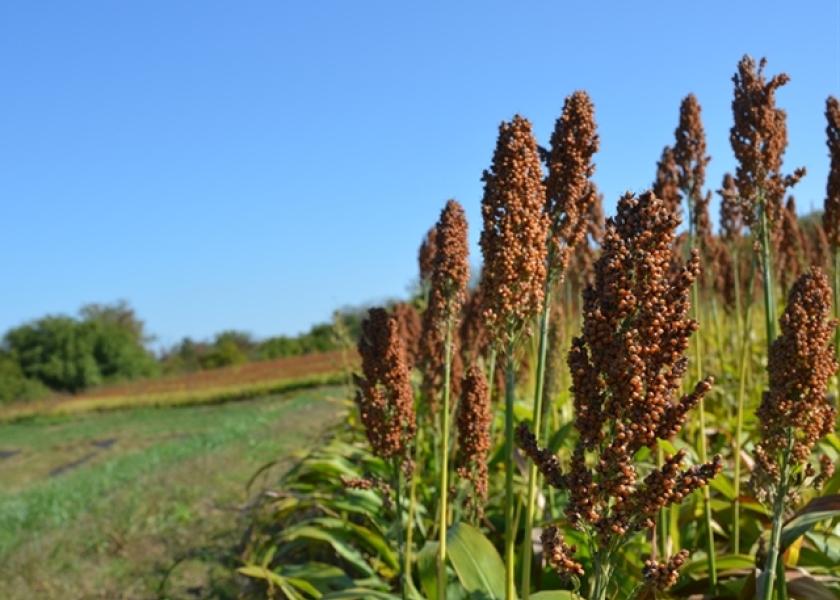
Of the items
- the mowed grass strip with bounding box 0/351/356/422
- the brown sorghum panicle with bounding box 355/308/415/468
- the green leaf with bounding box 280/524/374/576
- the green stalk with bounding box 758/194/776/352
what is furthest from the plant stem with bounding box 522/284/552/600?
the mowed grass strip with bounding box 0/351/356/422

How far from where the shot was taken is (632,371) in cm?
155

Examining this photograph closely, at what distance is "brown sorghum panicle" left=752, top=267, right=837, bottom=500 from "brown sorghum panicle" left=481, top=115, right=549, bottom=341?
713 mm

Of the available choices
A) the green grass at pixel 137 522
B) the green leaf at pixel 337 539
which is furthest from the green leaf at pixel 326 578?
the green grass at pixel 137 522

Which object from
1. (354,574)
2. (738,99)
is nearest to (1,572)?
(354,574)

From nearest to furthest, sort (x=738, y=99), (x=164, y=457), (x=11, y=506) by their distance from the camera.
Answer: (x=738, y=99) → (x=11, y=506) → (x=164, y=457)

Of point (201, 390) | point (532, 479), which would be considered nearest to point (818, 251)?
point (532, 479)

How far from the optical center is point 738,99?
3.67 metres

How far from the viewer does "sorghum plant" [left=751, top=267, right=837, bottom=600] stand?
2.24 m

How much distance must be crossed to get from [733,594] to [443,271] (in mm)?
1672

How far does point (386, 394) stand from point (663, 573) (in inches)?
68.1

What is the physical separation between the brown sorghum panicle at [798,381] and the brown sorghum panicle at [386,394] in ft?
4.41

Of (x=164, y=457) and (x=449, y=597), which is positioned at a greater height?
(x=449, y=597)

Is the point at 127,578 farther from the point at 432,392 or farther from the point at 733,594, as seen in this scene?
the point at 733,594

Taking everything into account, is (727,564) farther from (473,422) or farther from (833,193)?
(833,193)
